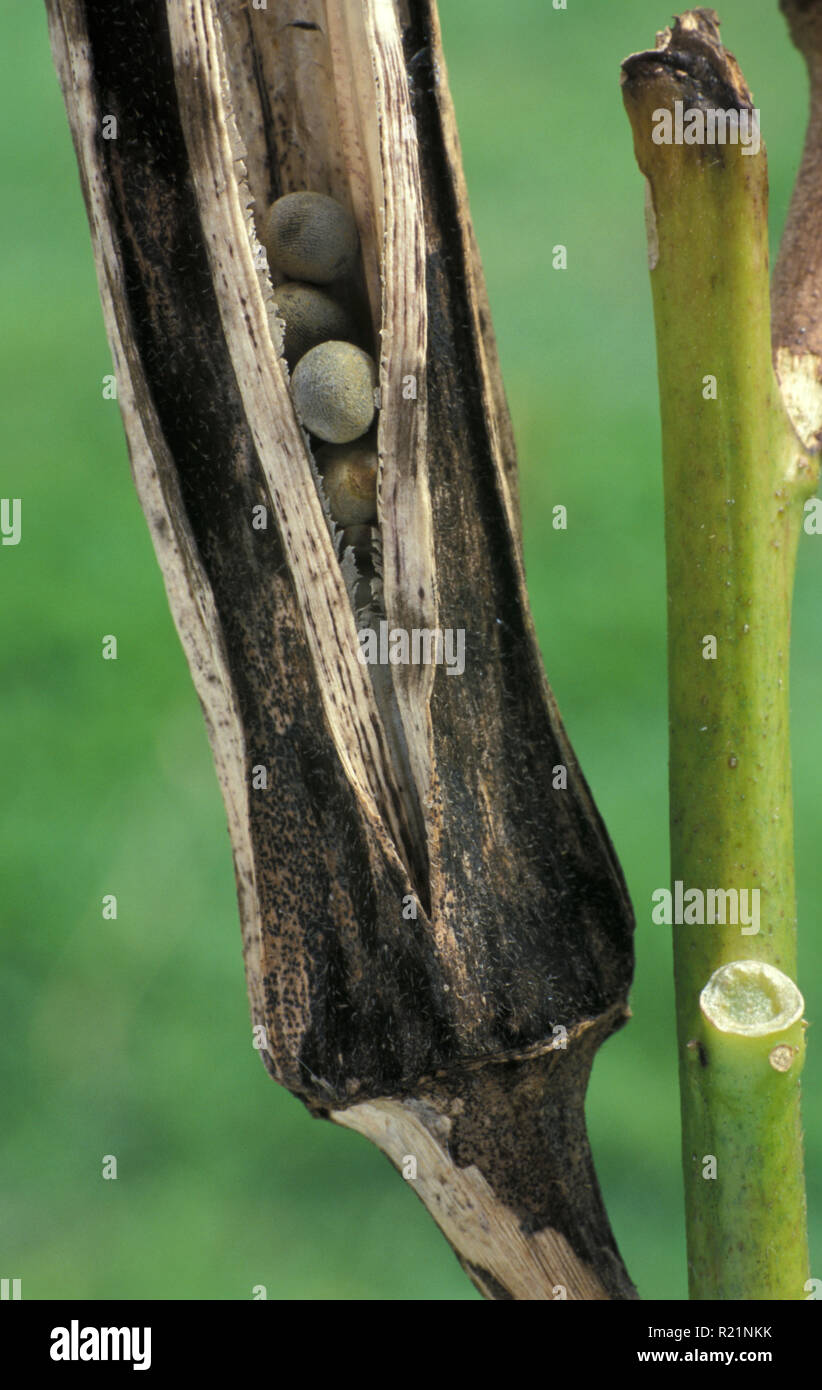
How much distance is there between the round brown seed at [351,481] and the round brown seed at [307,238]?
0.12 feet

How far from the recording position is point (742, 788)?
29 centimetres

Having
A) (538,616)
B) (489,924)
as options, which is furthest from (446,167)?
(538,616)

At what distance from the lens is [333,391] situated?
28cm

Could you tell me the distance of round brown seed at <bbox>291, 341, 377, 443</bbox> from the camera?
282mm

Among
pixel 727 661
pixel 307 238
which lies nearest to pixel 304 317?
pixel 307 238

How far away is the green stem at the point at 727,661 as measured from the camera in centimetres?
28

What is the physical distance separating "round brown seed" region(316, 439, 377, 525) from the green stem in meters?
0.06

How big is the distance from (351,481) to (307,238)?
0.05 metres

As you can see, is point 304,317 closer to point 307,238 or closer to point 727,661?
point 307,238

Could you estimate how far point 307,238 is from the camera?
293 millimetres

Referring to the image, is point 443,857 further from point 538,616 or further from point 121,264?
point 538,616
